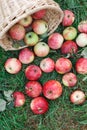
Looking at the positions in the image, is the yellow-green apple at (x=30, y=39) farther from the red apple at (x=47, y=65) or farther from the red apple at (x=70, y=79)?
the red apple at (x=70, y=79)

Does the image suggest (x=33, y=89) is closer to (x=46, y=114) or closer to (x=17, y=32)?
(x=46, y=114)

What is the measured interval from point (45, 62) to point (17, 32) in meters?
0.33

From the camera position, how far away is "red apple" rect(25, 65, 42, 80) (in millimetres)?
3070

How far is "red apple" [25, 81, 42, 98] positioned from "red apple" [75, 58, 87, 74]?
336mm

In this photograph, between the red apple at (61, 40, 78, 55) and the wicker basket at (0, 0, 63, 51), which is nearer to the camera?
the wicker basket at (0, 0, 63, 51)

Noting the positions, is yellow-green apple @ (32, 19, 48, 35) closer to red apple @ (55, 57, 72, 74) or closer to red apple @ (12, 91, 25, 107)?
red apple @ (55, 57, 72, 74)

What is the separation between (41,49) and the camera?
3125 millimetres

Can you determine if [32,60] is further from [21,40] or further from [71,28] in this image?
[71,28]

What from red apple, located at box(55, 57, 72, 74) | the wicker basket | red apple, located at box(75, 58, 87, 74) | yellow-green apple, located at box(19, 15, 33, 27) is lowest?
red apple, located at box(75, 58, 87, 74)

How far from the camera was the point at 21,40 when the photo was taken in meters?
3.16

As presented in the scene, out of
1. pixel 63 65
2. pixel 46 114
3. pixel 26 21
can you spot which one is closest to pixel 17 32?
pixel 26 21

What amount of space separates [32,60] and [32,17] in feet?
1.16

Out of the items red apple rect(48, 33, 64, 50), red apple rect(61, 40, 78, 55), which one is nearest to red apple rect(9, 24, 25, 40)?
red apple rect(48, 33, 64, 50)

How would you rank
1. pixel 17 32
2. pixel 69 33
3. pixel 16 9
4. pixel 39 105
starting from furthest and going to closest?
1. pixel 69 33
2. pixel 17 32
3. pixel 39 105
4. pixel 16 9
